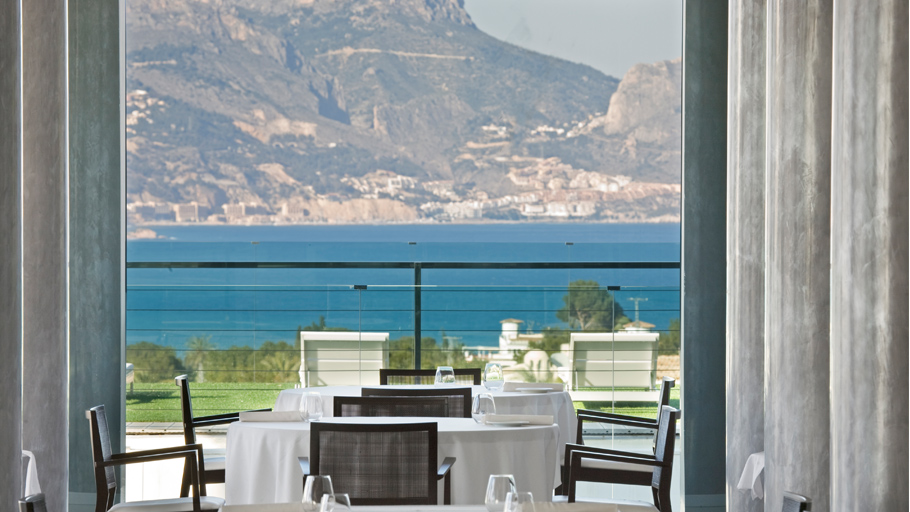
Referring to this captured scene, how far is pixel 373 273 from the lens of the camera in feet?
94.3

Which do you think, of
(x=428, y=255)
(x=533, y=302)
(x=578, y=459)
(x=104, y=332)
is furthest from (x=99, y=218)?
(x=428, y=255)

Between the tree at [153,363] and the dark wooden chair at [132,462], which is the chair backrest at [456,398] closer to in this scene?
the dark wooden chair at [132,462]

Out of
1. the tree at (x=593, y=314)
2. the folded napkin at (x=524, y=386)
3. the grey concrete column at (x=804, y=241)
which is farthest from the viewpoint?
the tree at (x=593, y=314)

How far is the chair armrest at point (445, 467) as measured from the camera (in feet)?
8.83

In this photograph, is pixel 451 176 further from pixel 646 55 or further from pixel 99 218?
pixel 99 218

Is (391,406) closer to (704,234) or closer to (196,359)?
(704,234)

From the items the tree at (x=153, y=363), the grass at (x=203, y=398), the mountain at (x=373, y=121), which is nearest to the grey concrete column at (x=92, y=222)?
the grass at (x=203, y=398)

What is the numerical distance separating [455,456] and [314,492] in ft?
4.20

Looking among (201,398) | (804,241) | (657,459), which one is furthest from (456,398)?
(201,398)

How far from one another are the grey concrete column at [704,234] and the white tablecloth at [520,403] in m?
1.04

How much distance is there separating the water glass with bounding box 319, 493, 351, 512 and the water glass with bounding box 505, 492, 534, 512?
305 mm

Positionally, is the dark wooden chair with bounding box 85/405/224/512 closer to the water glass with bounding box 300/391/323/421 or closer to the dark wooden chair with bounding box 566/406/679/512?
the water glass with bounding box 300/391/323/421

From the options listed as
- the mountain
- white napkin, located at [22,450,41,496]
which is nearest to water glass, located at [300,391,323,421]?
white napkin, located at [22,450,41,496]

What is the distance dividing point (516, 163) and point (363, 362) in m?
22.6
